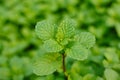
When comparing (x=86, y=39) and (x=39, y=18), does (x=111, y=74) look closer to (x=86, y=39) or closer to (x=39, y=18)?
(x=86, y=39)

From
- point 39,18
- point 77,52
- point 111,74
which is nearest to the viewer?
point 77,52

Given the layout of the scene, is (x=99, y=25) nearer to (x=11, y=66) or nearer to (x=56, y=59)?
(x=11, y=66)

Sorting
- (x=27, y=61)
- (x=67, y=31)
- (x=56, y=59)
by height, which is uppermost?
(x=67, y=31)

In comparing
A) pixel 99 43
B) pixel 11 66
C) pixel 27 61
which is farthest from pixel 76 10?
pixel 11 66

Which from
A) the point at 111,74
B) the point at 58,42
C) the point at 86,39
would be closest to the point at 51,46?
the point at 58,42

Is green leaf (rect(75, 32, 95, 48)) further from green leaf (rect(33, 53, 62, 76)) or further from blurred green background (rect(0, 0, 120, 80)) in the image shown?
blurred green background (rect(0, 0, 120, 80))
